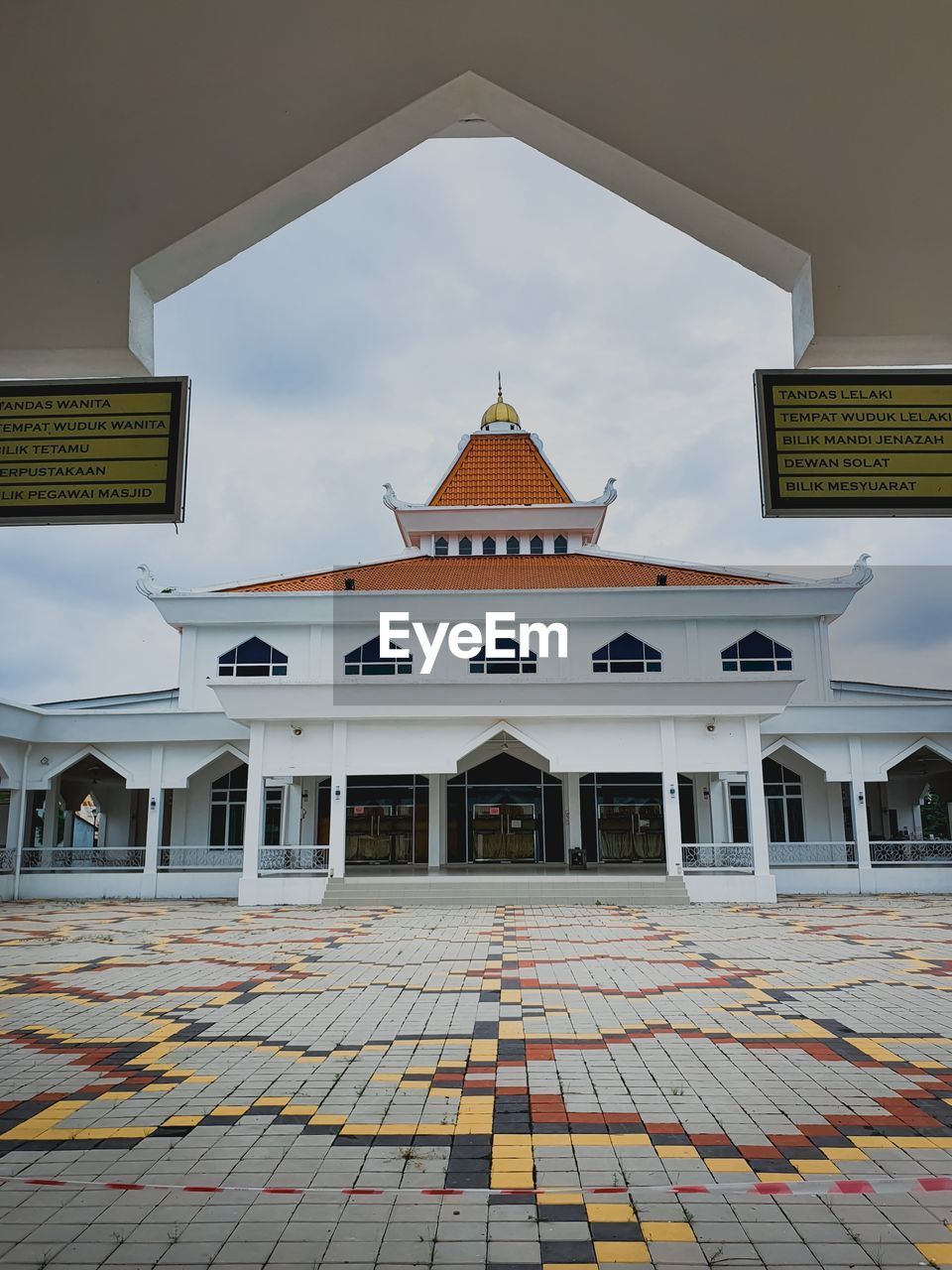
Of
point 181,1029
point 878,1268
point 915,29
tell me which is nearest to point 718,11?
point 915,29

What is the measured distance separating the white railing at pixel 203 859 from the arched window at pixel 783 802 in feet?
40.8

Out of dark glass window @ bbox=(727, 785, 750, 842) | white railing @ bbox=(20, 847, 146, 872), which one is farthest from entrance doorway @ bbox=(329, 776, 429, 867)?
dark glass window @ bbox=(727, 785, 750, 842)

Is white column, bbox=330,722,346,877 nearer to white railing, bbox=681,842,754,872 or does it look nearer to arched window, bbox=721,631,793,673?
white railing, bbox=681,842,754,872

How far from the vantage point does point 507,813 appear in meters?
23.0

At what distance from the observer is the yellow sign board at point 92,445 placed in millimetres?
3381

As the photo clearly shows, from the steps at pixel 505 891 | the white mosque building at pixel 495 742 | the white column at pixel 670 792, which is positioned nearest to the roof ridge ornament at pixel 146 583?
the white mosque building at pixel 495 742

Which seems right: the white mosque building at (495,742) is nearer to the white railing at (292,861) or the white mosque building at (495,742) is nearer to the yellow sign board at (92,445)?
the white railing at (292,861)

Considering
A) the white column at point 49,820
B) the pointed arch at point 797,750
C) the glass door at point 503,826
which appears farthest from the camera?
the glass door at point 503,826

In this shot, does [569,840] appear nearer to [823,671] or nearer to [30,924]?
[823,671]

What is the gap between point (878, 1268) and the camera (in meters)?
3.00

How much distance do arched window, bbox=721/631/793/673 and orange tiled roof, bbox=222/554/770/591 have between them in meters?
1.42

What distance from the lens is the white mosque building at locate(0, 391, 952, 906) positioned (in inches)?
680

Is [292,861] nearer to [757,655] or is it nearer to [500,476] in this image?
[757,655]

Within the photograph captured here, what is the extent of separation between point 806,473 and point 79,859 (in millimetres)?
20941
